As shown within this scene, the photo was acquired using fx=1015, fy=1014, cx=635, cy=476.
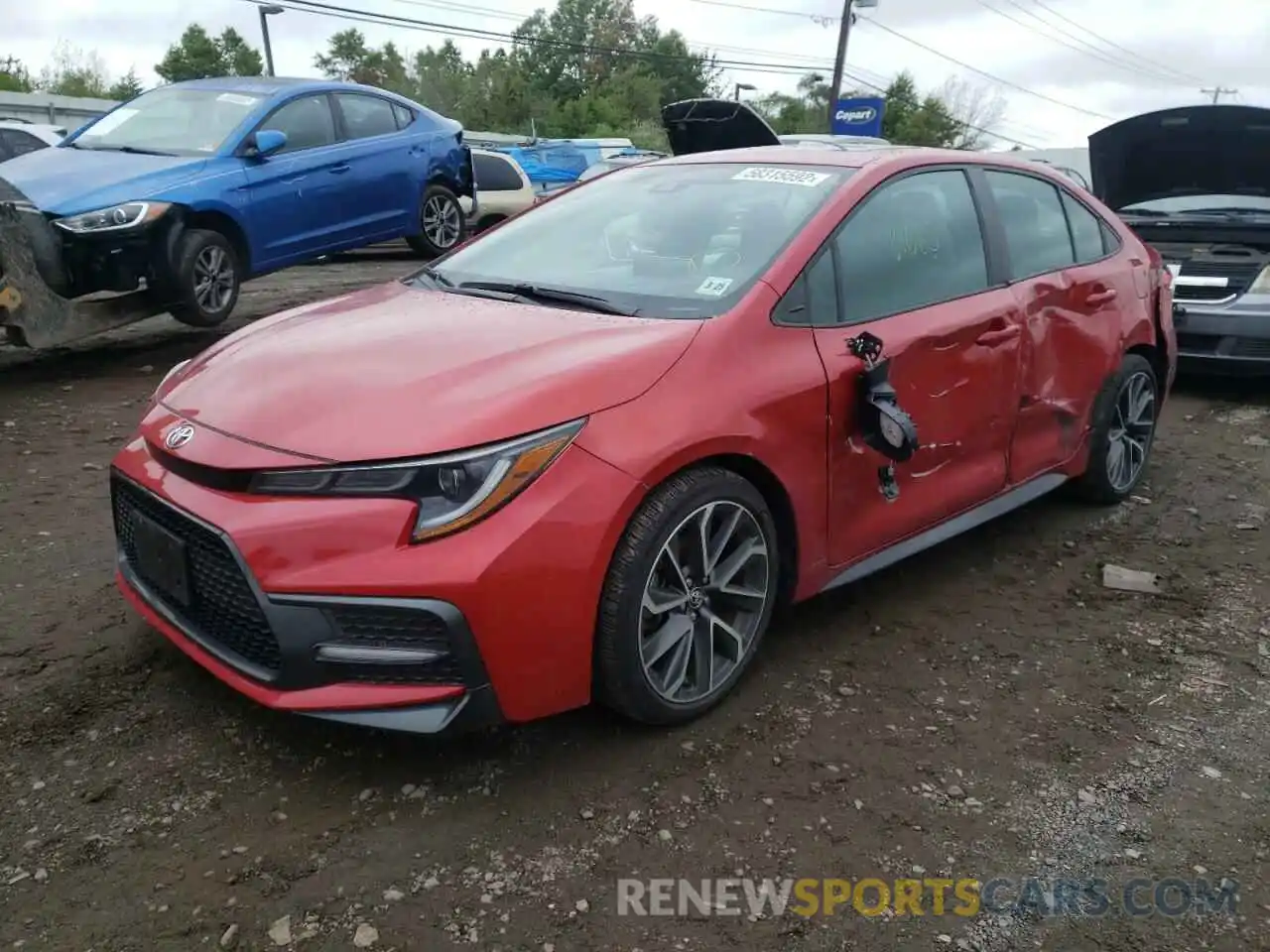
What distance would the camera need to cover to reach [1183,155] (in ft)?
23.9

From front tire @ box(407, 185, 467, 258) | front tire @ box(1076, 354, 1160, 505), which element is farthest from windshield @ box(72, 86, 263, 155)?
front tire @ box(1076, 354, 1160, 505)

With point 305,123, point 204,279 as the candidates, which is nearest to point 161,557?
point 204,279

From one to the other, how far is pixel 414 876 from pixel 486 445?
3.20 feet

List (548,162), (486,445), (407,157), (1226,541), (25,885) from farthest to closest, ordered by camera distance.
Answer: (548,162), (407,157), (1226,541), (486,445), (25,885)

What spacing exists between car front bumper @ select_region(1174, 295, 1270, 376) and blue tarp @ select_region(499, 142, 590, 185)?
1670cm

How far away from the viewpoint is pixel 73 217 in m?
5.75

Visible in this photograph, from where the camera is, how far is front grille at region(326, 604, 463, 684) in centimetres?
228

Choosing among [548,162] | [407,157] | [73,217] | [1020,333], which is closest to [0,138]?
[407,157]

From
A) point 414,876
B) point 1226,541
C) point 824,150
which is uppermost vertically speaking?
point 824,150

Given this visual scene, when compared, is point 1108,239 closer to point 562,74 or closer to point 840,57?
point 840,57

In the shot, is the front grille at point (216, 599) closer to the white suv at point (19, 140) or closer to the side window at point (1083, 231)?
the side window at point (1083, 231)

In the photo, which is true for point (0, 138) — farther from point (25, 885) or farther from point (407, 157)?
point (25, 885)

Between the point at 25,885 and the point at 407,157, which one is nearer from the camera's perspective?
the point at 25,885

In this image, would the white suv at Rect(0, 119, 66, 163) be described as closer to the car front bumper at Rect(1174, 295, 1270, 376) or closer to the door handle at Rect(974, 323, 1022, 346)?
the door handle at Rect(974, 323, 1022, 346)
